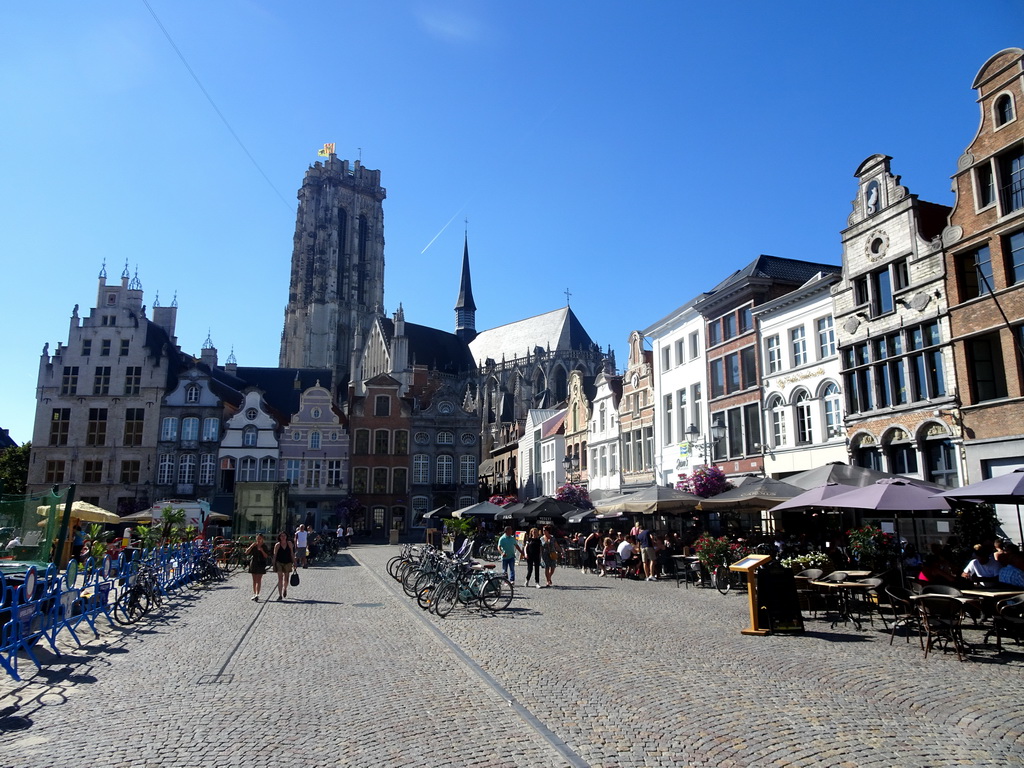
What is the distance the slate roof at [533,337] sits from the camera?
278 ft

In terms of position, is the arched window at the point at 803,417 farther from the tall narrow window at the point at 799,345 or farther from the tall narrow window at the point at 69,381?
the tall narrow window at the point at 69,381

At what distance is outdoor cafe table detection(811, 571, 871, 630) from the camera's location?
11.5 metres

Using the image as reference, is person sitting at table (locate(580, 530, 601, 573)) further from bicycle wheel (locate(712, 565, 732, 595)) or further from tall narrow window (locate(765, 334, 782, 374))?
tall narrow window (locate(765, 334, 782, 374))

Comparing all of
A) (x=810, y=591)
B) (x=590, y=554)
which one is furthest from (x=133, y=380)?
(x=810, y=591)

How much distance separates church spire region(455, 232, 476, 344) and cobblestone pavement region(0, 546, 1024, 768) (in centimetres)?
9328

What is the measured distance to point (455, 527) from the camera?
95.5ft

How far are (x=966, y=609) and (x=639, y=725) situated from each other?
549 centimetres

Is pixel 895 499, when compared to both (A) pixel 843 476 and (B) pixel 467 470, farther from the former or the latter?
(B) pixel 467 470

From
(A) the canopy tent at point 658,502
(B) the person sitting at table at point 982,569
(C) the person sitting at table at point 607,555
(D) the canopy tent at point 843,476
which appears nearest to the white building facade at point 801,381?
(A) the canopy tent at point 658,502

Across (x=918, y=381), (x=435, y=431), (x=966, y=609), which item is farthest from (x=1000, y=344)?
(x=435, y=431)

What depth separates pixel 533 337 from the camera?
89.9 meters

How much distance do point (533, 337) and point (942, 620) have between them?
8120 centimetres

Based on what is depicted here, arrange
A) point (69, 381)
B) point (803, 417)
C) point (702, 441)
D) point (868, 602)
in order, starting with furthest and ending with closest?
point (69, 381) < point (702, 441) < point (803, 417) < point (868, 602)

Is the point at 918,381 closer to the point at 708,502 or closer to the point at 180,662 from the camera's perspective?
the point at 708,502
